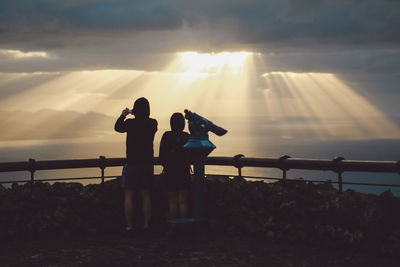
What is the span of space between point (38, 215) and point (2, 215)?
67 cm

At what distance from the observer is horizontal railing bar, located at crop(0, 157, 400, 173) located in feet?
30.6

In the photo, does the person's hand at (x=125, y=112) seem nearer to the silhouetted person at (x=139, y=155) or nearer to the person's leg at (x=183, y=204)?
the silhouetted person at (x=139, y=155)

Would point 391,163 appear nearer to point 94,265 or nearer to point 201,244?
point 201,244

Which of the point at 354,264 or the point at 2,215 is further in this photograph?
the point at 2,215

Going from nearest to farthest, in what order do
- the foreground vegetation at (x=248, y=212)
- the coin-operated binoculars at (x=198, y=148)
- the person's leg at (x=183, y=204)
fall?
the foreground vegetation at (x=248, y=212), the coin-operated binoculars at (x=198, y=148), the person's leg at (x=183, y=204)

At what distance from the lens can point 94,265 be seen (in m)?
8.48

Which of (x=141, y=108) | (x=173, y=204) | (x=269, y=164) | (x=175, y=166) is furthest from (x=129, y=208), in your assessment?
A: (x=269, y=164)

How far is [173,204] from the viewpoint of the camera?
10.5 metres

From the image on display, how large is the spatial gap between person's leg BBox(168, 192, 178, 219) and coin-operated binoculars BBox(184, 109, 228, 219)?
357 mm

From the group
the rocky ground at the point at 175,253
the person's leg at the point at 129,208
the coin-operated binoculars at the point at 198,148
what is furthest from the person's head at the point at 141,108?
the rocky ground at the point at 175,253

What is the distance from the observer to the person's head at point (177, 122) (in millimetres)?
10398

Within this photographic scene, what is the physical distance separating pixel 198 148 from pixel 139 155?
1.16 m

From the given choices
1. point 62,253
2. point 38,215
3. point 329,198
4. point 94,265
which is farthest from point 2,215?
point 329,198

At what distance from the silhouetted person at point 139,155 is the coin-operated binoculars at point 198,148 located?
800 mm
